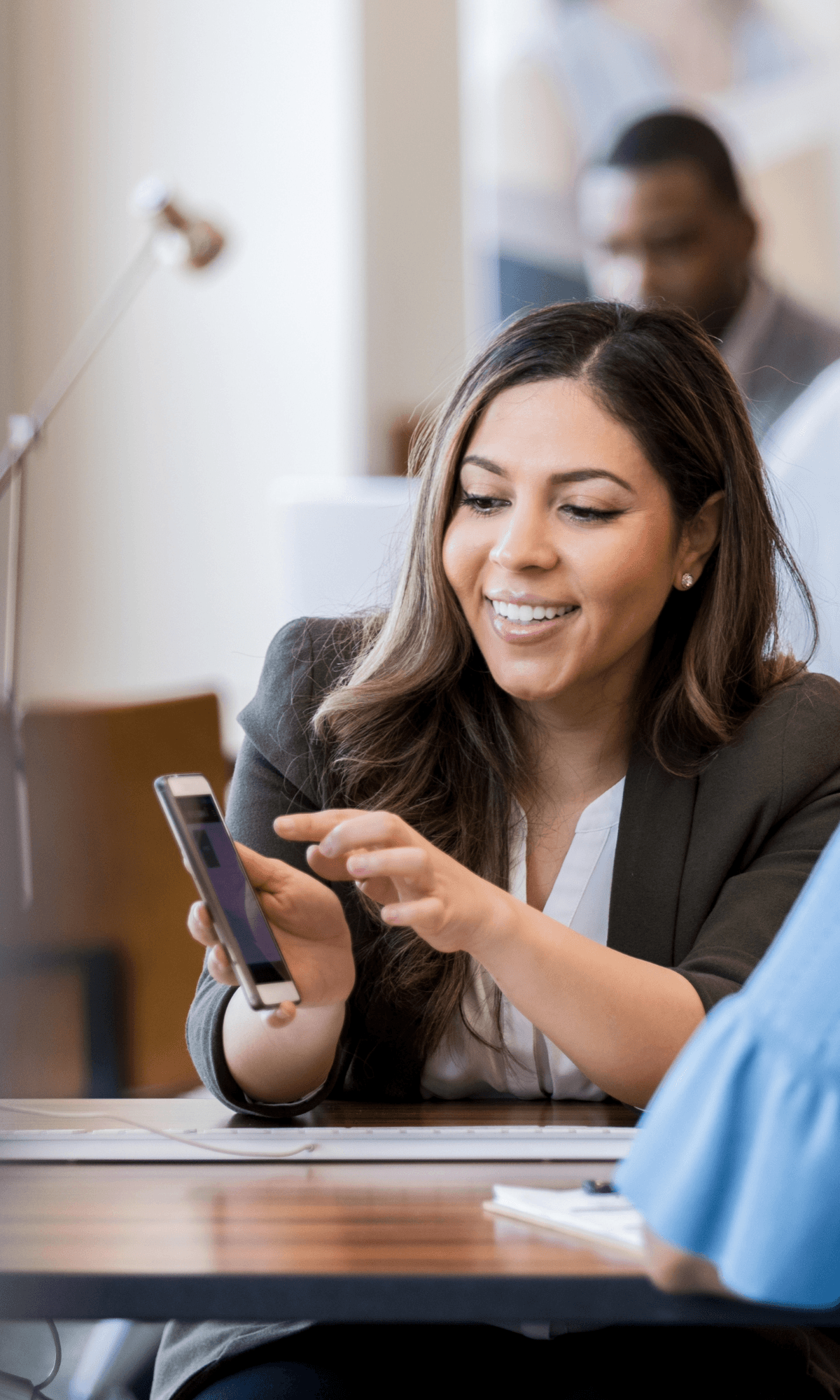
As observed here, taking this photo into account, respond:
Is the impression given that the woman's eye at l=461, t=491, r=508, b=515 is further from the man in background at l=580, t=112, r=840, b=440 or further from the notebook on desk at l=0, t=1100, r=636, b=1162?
the man in background at l=580, t=112, r=840, b=440

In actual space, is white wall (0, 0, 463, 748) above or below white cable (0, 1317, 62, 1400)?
above

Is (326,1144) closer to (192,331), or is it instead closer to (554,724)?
(554,724)

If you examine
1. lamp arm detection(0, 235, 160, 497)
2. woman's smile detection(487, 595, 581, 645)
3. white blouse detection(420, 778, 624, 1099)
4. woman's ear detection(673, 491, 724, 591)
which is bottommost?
white blouse detection(420, 778, 624, 1099)

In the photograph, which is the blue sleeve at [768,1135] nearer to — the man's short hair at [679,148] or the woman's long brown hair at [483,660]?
the woman's long brown hair at [483,660]

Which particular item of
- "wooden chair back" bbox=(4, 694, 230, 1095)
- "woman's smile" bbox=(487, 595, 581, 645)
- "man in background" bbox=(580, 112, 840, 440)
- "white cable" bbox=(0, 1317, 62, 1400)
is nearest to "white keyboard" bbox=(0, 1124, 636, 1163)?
"white cable" bbox=(0, 1317, 62, 1400)

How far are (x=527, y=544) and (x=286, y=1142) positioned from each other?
1.77 ft

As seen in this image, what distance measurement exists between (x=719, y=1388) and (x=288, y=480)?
295cm

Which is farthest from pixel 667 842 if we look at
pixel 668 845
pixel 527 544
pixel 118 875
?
pixel 118 875

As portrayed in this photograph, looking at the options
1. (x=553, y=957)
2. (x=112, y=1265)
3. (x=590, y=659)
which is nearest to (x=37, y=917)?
(x=590, y=659)

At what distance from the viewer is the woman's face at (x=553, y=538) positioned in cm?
122

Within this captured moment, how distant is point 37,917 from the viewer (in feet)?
7.20

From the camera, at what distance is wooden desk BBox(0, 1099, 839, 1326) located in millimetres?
597

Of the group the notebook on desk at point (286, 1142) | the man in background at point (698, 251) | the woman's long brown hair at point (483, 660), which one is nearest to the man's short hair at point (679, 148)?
the man in background at point (698, 251)

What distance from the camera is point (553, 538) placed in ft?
4.00
